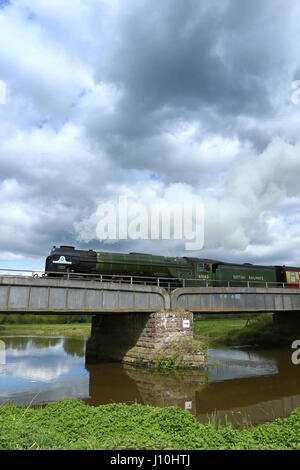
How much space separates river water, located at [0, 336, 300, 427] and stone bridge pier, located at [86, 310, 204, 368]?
111cm

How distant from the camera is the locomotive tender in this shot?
81.3 ft

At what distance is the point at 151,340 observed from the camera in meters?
23.6

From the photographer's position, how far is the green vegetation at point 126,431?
19.3ft

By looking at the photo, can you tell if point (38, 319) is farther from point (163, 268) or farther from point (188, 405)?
point (188, 405)

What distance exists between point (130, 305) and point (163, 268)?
6288 mm

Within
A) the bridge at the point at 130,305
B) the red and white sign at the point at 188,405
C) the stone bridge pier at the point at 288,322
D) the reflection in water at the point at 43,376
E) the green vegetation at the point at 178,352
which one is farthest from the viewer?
the stone bridge pier at the point at 288,322

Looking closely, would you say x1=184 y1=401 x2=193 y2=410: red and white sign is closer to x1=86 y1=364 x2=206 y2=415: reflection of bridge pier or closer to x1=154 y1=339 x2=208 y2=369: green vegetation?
x1=86 y1=364 x2=206 y2=415: reflection of bridge pier

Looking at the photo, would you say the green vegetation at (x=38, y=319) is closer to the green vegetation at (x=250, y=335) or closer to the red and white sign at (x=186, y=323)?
the green vegetation at (x=250, y=335)

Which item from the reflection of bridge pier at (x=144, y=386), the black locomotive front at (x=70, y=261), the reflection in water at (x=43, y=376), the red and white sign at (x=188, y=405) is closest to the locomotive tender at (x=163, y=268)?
the black locomotive front at (x=70, y=261)

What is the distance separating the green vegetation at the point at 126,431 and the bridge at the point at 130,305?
11701 mm

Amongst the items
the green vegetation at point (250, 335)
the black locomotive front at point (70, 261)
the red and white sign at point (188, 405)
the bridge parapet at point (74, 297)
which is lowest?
the red and white sign at point (188, 405)

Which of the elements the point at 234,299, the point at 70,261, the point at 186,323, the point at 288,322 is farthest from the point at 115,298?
the point at 288,322
